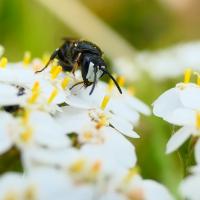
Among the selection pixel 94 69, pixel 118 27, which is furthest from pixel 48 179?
pixel 118 27

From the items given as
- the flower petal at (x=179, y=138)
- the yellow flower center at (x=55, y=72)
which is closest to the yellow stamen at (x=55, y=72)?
the yellow flower center at (x=55, y=72)

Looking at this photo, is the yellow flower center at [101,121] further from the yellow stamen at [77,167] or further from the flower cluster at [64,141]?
the yellow stamen at [77,167]

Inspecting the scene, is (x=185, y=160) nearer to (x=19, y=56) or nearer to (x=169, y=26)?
(x=19, y=56)

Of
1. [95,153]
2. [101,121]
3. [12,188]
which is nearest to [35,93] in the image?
[101,121]

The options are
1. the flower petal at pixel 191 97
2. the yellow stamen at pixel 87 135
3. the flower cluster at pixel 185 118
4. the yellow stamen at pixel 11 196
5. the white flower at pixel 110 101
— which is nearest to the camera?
the yellow stamen at pixel 11 196

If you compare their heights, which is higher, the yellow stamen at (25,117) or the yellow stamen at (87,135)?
the yellow stamen at (87,135)

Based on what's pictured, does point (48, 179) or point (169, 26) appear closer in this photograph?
point (48, 179)
